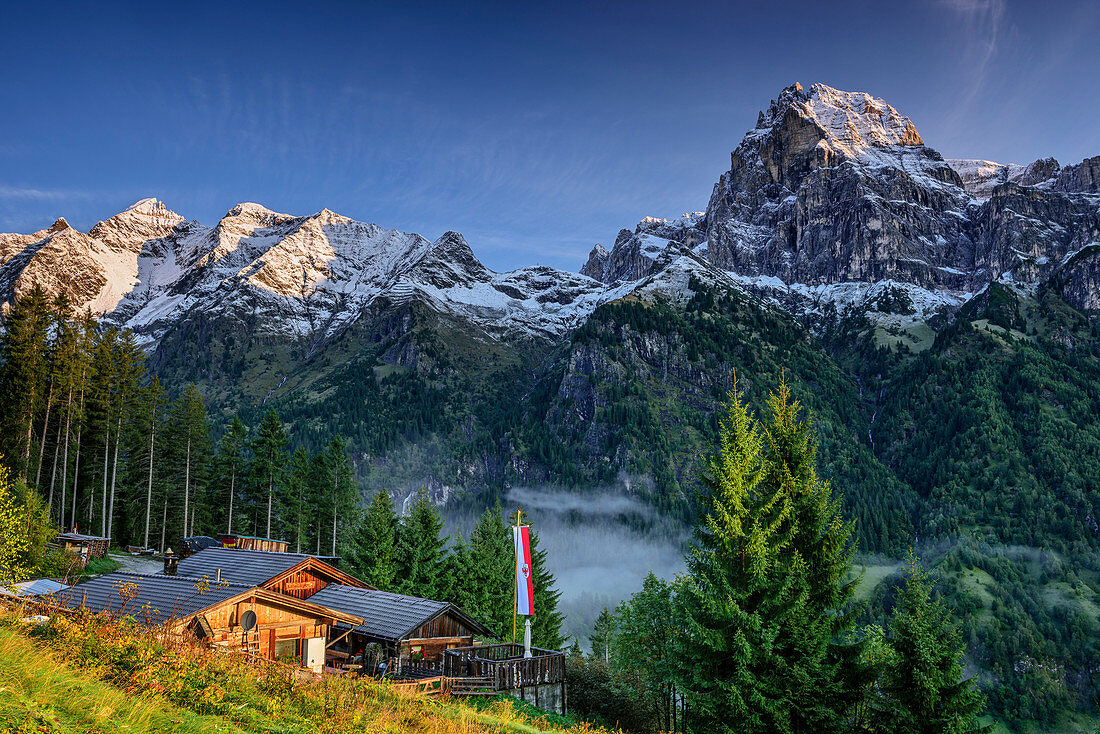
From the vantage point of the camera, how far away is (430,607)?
3678 centimetres

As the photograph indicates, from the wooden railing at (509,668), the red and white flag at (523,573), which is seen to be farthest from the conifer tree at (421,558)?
the red and white flag at (523,573)

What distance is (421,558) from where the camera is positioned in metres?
54.4

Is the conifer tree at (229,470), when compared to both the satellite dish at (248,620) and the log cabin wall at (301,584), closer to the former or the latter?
the log cabin wall at (301,584)

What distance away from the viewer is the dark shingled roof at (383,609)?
3478cm

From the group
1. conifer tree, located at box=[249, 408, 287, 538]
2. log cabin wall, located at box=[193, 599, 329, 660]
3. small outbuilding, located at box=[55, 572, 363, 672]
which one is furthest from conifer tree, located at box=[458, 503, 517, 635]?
conifer tree, located at box=[249, 408, 287, 538]

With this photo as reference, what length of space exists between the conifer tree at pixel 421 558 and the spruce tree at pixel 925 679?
3764cm

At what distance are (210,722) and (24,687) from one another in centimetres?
302

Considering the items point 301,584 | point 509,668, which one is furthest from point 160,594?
point 509,668

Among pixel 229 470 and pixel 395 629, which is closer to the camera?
pixel 395 629

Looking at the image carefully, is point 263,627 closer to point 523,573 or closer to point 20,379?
point 523,573

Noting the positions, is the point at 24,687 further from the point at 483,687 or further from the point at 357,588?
the point at 357,588

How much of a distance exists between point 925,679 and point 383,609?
27293 millimetres

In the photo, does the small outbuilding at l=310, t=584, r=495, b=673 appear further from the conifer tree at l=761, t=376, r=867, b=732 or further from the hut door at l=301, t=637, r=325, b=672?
the conifer tree at l=761, t=376, r=867, b=732

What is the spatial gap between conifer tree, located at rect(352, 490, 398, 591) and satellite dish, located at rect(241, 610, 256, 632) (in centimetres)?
2107
